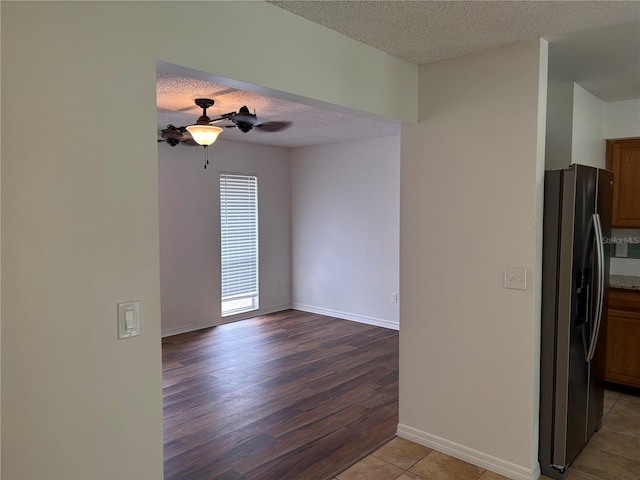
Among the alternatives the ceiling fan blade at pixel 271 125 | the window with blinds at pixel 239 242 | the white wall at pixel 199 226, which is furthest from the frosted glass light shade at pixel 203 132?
the window with blinds at pixel 239 242

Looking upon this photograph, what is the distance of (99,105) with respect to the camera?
5.24 ft

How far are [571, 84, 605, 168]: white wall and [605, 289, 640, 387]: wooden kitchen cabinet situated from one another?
3.81 feet

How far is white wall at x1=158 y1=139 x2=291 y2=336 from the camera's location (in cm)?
582

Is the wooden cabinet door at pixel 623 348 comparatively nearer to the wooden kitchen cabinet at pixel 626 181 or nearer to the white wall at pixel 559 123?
the wooden kitchen cabinet at pixel 626 181

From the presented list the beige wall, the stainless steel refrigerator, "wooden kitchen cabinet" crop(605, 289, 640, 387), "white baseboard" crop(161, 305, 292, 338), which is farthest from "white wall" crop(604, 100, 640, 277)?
"white baseboard" crop(161, 305, 292, 338)

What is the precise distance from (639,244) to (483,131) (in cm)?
250

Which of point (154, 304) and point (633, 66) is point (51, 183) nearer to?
point (154, 304)

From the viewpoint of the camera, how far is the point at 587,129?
151 inches

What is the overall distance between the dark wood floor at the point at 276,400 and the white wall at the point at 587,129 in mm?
2509

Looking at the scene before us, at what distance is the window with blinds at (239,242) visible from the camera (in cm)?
650

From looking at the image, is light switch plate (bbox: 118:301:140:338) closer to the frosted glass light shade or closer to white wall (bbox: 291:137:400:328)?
the frosted glass light shade

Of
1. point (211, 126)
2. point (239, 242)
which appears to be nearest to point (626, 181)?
point (211, 126)

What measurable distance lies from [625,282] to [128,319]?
13.1 feet

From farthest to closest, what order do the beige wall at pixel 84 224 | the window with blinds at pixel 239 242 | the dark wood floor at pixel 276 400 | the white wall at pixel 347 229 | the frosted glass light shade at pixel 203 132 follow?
the window with blinds at pixel 239 242 → the white wall at pixel 347 229 → the frosted glass light shade at pixel 203 132 → the dark wood floor at pixel 276 400 → the beige wall at pixel 84 224
